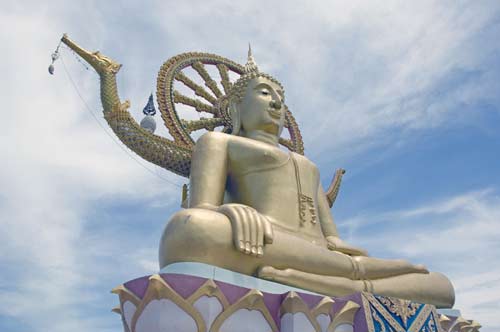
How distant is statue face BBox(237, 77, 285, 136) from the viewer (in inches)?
255

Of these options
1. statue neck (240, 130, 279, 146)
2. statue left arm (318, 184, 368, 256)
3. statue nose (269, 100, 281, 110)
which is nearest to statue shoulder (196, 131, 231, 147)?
statue neck (240, 130, 279, 146)

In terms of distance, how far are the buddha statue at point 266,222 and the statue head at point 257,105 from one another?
0.04 feet

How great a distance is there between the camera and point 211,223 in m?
4.53

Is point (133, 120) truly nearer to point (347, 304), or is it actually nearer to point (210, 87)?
point (210, 87)

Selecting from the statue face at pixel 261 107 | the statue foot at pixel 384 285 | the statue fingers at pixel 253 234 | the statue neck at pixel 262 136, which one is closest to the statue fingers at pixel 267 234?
the statue fingers at pixel 253 234

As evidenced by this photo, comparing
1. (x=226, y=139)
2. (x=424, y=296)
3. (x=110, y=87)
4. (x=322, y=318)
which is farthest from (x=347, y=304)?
(x=110, y=87)

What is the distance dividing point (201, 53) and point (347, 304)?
182 inches

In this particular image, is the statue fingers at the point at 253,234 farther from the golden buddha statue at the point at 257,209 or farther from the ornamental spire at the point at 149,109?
the ornamental spire at the point at 149,109

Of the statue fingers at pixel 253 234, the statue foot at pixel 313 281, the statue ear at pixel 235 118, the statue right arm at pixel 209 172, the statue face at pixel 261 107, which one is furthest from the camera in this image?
the statue ear at pixel 235 118

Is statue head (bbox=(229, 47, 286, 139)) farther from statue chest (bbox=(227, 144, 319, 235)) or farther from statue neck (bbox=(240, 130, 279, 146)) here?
statue chest (bbox=(227, 144, 319, 235))

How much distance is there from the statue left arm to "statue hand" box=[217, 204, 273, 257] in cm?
143

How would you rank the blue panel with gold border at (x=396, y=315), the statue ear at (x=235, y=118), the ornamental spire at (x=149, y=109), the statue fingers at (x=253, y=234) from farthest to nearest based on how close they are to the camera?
the ornamental spire at (x=149, y=109), the statue ear at (x=235, y=118), the statue fingers at (x=253, y=234), the blue panel with gold border at (x=396, y=315)

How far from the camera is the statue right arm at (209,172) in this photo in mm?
5387

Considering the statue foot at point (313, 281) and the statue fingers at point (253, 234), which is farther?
the statue foot at point (313, 281)
